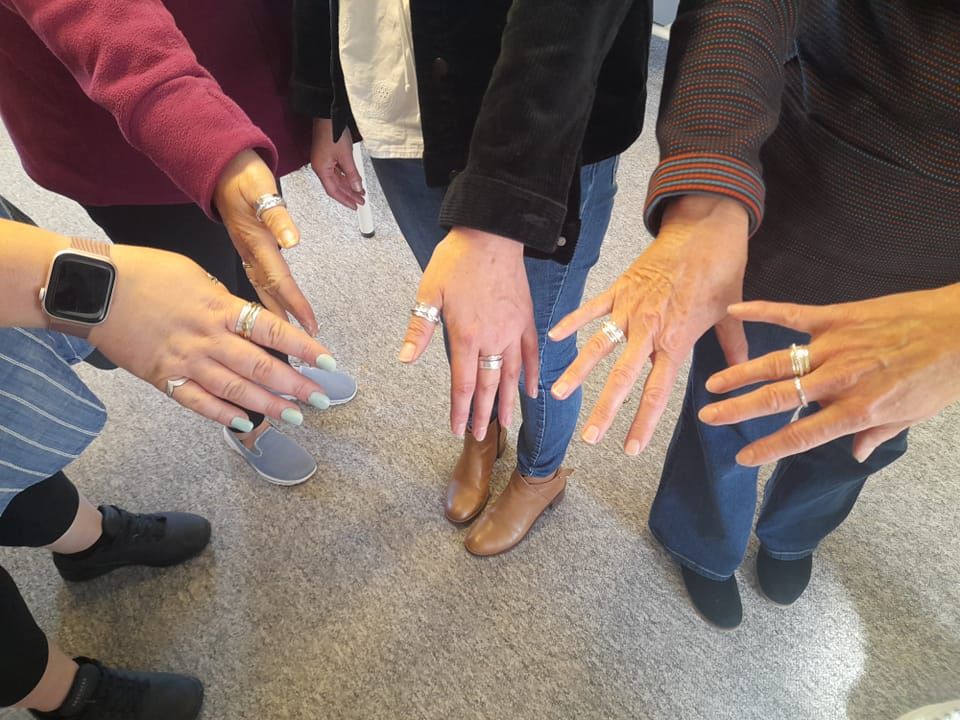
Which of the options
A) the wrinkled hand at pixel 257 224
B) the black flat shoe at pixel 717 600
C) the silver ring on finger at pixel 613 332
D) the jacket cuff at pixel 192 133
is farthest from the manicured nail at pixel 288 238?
the black flat shoe at pixel 717 600

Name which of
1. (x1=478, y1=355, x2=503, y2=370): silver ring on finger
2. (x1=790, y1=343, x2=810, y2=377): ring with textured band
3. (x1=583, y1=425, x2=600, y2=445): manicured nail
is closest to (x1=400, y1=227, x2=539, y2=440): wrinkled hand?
(x1=478, y1=355, x2=503, y2=370): silver ring on finger

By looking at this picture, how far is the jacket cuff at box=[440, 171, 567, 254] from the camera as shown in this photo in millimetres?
545

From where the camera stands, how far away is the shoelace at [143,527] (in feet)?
3.74

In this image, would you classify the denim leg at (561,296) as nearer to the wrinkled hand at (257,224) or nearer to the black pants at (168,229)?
the wrinkled hand at (257,224)

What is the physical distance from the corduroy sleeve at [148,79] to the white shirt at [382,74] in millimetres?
153

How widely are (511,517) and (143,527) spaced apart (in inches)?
Result: 29.1

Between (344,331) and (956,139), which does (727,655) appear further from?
(344,331)

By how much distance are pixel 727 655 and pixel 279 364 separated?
1004mm

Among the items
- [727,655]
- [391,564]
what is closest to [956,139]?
[727,655]

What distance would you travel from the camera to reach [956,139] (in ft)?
1.78

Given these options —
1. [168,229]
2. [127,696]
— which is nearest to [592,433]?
[168,229]

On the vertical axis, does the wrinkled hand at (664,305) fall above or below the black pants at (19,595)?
above

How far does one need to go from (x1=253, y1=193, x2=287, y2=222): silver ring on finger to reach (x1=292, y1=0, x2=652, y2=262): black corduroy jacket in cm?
17

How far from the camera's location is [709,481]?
3.15ft
